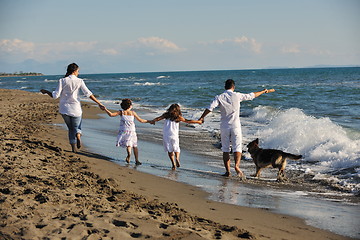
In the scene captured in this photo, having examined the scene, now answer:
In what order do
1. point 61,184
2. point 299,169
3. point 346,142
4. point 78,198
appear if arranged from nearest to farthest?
1. point 78,198
2. point 61,184
3. point 299,169
4. point 346,142

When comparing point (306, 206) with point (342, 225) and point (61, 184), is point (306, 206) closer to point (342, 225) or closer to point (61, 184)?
point (342, 225)

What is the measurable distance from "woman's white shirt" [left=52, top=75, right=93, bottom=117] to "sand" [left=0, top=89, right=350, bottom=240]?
1234mm

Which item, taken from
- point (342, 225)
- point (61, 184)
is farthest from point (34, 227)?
point (342, 225)

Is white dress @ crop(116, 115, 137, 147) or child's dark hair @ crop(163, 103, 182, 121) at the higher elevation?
child's dark hair @ crop(163, 103, 182, 121)

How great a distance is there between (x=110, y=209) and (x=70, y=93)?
3.96 metres

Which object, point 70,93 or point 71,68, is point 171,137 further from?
point 71,68

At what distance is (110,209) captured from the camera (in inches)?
184

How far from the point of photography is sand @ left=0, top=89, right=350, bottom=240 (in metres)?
4.06

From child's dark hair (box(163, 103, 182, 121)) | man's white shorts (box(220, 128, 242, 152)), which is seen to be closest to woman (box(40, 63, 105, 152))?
child's dark hair (box(163, 103, 182, 121))

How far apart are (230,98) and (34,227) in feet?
15.7

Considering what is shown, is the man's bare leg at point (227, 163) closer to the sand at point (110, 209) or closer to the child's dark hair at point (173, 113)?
the child's dark hair at point (173, 113)

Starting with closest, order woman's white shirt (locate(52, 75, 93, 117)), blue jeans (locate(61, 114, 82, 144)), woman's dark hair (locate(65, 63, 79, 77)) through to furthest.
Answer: woman's white shirt (locate(52, 75, 93, 117)) → woman's dark hair (locate(65, 63, 79, 77)) → blue jeans (locate(61, 114, 82, 144))

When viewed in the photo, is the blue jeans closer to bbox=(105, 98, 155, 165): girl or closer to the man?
bbox=(105, 98, 155, 165): girl

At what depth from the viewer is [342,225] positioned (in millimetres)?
5008
